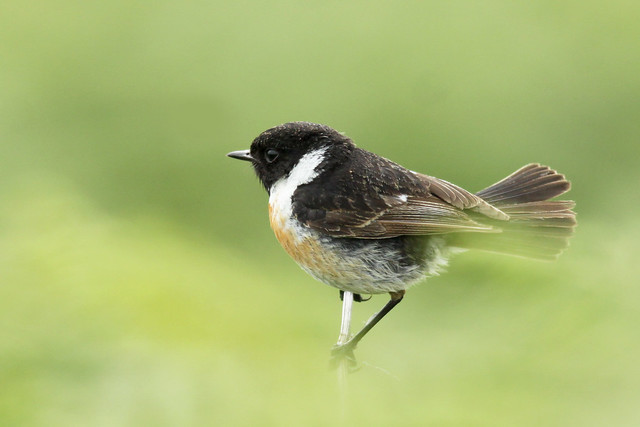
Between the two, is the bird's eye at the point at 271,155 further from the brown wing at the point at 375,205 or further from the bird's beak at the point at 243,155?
the brown wing at the point at 375,205

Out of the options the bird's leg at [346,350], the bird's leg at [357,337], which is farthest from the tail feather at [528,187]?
the bird's leg at [346,350]

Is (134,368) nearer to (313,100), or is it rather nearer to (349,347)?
(349,347)

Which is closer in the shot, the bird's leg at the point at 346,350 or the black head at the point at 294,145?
the bird's leg at the point at 346,350

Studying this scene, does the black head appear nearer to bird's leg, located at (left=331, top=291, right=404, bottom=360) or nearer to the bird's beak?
the bird's beak

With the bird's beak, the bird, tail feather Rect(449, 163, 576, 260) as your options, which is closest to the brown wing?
the bird

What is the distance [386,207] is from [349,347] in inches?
27.5

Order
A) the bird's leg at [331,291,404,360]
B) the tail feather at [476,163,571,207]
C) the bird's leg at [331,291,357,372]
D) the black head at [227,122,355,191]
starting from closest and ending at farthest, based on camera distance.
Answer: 1. the bird's leg at [331,291,357,372]
2. the bird's leg at [331,291,404,360]
3. the black head at [227,122,355,191]
4. the tail feather at [476,163,571,207]

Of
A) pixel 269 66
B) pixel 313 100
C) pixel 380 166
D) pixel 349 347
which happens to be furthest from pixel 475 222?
pixel 269 66

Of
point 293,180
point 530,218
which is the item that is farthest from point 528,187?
point 293,180

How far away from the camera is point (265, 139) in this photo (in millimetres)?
4340

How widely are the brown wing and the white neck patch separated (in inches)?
1.5

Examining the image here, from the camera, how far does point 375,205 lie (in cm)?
428

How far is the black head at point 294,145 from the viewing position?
430 centimetres

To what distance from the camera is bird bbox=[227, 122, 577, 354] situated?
13.8 ft
